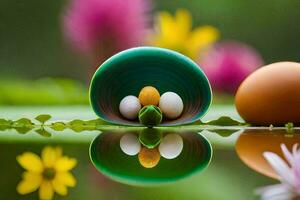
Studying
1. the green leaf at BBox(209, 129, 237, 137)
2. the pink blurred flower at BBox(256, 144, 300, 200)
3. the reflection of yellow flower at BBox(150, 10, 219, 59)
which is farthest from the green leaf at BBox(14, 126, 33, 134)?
the reflection of yellow flower at BBox(150, 10, 219, 59)

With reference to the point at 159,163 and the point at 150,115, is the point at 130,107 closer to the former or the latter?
the point at 150,115

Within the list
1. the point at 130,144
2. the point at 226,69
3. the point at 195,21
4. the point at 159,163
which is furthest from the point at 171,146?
the point at 195,21

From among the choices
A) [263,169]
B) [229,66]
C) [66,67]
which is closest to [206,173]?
[263,169]

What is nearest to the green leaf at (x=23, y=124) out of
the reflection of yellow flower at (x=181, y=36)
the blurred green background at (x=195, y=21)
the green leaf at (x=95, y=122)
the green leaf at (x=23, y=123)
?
the green leaf at (x=23, y=123)

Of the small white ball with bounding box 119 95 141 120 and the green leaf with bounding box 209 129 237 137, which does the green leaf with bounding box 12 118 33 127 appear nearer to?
the small white ball with bounding box 119 95 141 120

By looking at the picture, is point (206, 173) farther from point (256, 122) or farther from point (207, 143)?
point (256, 122)

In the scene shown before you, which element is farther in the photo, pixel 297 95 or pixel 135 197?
pixel 297 95

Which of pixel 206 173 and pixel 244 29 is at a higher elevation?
pixel 244 29
